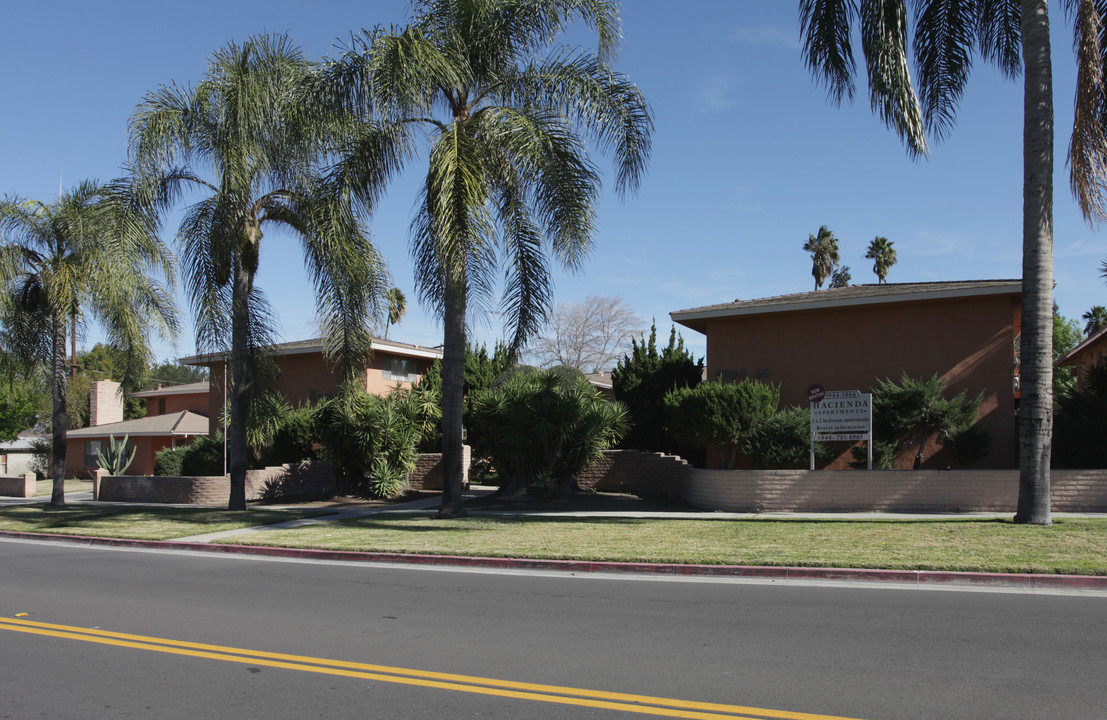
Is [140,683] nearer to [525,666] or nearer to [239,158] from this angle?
[525,666]

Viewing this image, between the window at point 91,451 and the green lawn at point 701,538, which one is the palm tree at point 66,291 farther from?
the window at point 91,451

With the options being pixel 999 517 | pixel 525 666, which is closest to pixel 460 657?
pixel 525 666

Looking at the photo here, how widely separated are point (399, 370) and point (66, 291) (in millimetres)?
14194

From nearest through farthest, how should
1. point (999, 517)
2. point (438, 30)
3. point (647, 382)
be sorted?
point (999, 517) → point (438, 30) → point (647, 382)

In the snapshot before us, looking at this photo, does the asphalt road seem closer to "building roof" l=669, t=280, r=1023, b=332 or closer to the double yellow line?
the double yellow line

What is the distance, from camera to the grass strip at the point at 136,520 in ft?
57.0

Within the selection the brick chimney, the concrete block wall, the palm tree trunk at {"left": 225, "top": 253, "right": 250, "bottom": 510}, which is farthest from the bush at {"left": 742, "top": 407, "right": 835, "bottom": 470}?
the brick chimney

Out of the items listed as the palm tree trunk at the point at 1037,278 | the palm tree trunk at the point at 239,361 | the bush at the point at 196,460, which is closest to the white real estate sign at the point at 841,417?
the palm tree trunk at the point at 1037,278

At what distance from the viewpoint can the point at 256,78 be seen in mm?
18203

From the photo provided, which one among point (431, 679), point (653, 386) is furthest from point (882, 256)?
point (431, 679)

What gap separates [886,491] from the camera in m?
17.4

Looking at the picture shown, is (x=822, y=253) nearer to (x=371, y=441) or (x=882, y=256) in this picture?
(x=882, y=256)

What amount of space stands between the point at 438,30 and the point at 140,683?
14.3 metres

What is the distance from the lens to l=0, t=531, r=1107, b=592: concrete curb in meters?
10.0
